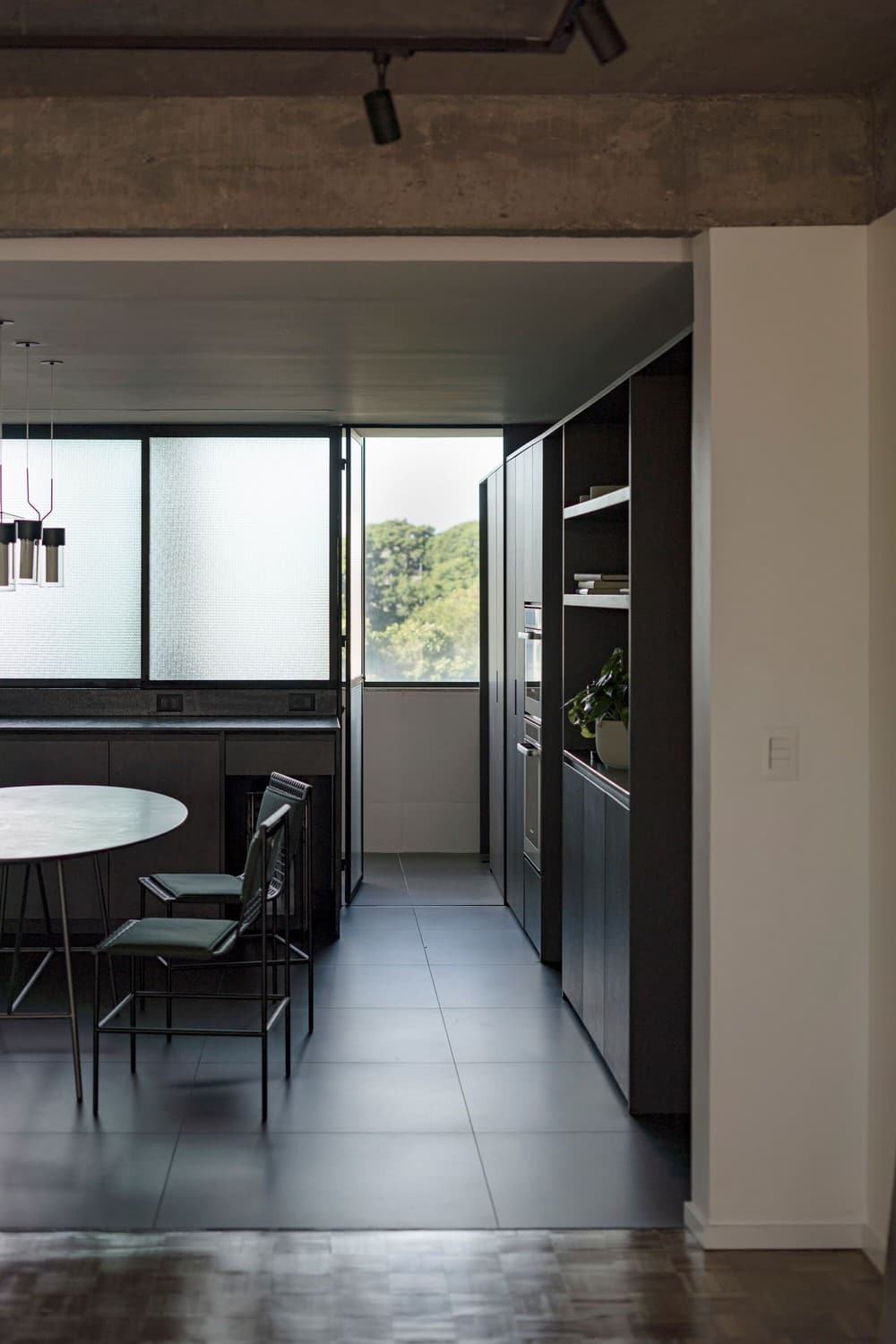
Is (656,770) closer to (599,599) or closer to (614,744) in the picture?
(614,744)

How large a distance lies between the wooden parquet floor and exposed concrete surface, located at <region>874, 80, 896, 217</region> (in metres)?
2.63

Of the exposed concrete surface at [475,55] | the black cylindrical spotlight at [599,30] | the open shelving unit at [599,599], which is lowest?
the open shelving unit at [599,599]

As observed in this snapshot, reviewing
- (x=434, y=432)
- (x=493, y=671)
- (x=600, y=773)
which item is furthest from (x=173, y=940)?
(x=434, y=432)

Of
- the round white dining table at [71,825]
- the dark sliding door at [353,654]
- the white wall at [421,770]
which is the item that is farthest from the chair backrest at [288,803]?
the white wall at [421,770]

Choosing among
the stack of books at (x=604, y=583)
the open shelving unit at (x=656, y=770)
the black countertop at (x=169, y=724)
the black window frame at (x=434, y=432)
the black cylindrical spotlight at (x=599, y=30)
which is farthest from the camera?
the black window frame at (x=434, y=432)

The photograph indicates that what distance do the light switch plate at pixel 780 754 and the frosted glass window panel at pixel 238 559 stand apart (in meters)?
4.12

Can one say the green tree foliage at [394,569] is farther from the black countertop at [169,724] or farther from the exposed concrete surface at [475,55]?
the exposed concrete surface at [475,55]

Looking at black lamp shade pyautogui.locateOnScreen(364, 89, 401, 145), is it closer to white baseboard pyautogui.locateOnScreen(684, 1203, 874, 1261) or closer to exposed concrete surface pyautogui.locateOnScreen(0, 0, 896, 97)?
exposed concrete surface pyautogui.locateOnScreen(0, 0, 896, 97)

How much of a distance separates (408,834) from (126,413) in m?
3.38

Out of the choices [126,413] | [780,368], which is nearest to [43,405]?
[126,413]

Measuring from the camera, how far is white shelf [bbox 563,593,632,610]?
4.35 m

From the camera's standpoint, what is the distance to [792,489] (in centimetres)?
331

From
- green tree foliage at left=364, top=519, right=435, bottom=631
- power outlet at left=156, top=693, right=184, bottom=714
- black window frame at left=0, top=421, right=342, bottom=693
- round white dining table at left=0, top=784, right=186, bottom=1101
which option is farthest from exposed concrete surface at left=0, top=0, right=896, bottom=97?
green tree foliage at left=364, top=519, right=435, bottom=631

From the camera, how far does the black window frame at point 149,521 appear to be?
704cm
